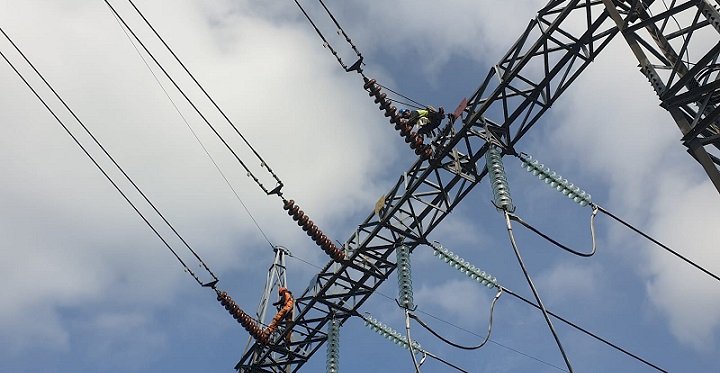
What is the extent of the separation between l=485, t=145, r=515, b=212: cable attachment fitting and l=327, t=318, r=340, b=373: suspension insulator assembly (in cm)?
532

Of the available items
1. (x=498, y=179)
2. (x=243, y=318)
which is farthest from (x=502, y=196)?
(x=243, y=318)

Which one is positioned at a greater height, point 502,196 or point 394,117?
point 394,117

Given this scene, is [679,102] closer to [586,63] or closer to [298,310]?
[586,63]

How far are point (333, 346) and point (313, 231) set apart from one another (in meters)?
2.56

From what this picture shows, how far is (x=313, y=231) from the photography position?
1530 centimetres

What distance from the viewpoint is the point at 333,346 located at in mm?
16031

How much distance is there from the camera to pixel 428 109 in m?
13.9

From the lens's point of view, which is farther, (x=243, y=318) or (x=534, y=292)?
(x=243, y=318)

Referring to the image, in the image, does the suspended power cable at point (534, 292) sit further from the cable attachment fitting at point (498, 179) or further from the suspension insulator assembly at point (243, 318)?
the suspension insulator assembly at point (243, 318)

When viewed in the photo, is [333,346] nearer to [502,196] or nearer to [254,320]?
[254,320]

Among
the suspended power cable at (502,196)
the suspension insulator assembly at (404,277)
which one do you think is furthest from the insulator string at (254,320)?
the suspended power cable at (502,196)

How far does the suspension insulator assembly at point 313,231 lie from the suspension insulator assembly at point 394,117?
282 centimetres

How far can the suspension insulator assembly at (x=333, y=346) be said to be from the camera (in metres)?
15.8

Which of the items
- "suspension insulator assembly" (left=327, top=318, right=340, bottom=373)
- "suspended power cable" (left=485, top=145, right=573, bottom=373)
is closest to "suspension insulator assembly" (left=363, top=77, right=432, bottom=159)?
"suspended power cable" (left=485, top=145, right=573, bottom=373)
